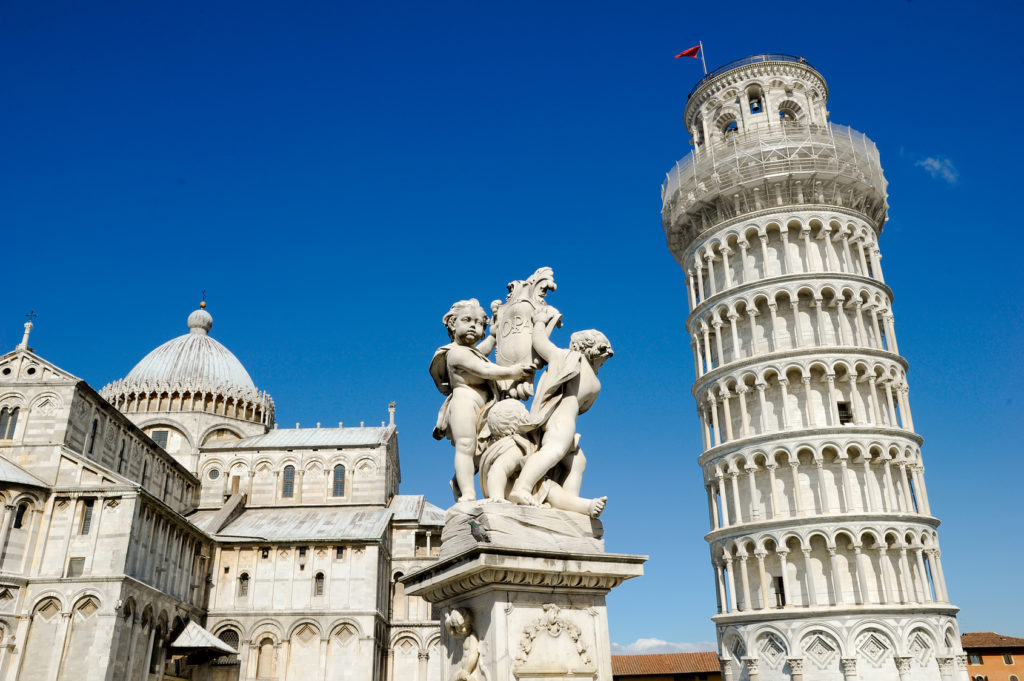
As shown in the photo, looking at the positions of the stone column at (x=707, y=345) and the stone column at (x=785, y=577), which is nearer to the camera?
the stone column at (x=785, y=577)

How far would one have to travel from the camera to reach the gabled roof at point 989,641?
6506 centimetres

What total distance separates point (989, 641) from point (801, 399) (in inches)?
1715

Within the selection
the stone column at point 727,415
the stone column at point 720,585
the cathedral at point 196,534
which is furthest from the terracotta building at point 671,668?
the stone column at point 727,415

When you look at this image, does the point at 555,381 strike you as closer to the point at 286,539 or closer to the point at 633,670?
the point at 286,539

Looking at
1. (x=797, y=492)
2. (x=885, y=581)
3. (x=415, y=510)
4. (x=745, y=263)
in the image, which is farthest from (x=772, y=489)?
(x=415, y=510)

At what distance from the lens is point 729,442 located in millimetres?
40188

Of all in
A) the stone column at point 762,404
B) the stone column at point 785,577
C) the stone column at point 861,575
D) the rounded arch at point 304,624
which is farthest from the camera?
the rounded arch at point 304,624

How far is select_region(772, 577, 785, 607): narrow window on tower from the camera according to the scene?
37213mm

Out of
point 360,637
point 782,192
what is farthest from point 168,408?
point 782,192

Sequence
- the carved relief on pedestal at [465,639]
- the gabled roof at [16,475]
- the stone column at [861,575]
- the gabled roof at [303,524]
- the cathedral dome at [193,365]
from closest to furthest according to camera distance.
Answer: the carved relief on pedestal at [465,639]
the stone column at [861,575]
the gabled roof at [16,475]
the gabled roof at [303,524]
the cathedral dome at [193,365]

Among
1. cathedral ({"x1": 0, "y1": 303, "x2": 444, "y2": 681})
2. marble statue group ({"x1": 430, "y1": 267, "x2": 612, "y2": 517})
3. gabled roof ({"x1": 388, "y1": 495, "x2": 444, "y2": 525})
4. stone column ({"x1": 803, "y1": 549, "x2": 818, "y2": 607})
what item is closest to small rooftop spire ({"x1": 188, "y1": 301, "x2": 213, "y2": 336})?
cathedral ({"x1": 0, "y1": 303, "x2": 444, "y2": 681})

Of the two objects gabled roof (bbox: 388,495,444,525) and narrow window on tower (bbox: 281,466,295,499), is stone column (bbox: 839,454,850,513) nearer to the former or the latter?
gabled roof (bbox: 388,495,444,525)

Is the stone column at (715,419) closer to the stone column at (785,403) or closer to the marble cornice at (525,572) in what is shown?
the stone column at (785,403)

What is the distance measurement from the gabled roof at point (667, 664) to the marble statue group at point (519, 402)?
61.2 metres
